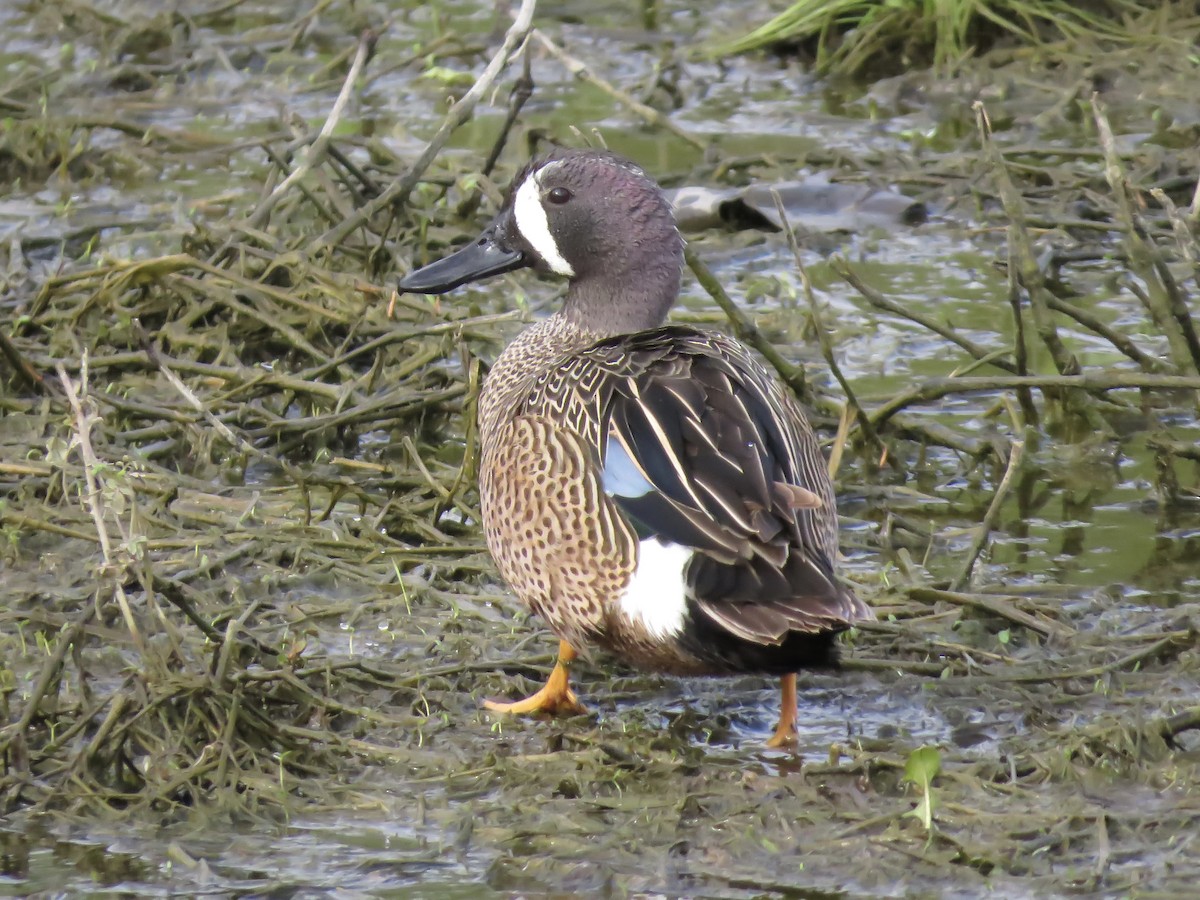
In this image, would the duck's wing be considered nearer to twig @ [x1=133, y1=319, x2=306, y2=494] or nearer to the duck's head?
the duck's head

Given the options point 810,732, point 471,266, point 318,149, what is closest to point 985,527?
point 810,732

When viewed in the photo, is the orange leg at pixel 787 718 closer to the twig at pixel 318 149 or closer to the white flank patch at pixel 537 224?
the white flank patch at pixel 537 224

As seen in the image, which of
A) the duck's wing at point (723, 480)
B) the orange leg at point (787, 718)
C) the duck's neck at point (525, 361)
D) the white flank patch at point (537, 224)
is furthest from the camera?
the white flank patch at point (537, 224)

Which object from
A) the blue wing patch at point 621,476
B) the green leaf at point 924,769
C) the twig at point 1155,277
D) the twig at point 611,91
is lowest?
the green leaf at point 924,769

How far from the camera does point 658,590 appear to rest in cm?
368

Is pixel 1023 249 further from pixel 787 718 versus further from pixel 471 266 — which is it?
pixel 787 718

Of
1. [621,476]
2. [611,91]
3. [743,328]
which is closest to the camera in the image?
[621,476]

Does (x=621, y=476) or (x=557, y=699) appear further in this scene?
(x=557, y=699)

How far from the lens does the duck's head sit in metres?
4.49

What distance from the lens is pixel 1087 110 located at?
26.9ft

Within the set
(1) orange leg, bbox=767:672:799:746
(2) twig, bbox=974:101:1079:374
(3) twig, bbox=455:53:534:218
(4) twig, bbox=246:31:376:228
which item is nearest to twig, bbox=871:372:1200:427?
(2) twig, bbox=974:101:1079:374

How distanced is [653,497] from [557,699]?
1.93 ft

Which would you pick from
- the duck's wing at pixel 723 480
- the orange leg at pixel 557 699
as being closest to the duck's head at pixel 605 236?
the duck's wing at pixel 723 480

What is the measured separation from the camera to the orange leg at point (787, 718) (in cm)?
388
